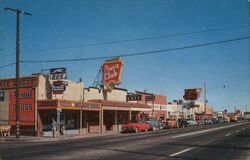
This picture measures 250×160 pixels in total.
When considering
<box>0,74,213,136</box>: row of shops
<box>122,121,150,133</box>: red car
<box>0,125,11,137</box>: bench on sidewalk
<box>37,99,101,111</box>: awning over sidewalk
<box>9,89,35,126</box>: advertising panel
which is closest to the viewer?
<box>0,125,11,137</box>: bench on sidewalk

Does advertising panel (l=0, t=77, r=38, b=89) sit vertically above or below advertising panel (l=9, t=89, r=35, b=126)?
above

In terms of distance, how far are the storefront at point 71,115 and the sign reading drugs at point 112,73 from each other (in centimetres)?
521

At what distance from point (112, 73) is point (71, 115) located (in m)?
10.6

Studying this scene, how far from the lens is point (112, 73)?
161 feet

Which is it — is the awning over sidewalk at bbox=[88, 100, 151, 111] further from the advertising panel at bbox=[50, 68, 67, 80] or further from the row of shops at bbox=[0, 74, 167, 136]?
the advertising panel at bbox=[50, 68, 67, 80]

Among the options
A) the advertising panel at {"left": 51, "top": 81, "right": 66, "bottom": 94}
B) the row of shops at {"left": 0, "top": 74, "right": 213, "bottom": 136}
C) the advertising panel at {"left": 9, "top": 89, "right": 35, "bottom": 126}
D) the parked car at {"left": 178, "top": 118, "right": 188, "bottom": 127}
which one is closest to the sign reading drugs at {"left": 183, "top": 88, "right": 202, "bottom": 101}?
the parked car at {"left": 178, "top": 118, "right": 188, "bottom": 127}

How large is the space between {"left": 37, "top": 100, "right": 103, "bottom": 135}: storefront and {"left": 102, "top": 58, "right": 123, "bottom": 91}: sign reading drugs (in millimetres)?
5213

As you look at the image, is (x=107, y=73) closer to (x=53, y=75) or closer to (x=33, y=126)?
(x=53, y=75)

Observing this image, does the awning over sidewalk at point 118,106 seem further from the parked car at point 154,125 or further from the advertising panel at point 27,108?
the advertising panel at point 27,108

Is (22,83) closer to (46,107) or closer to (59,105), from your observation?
(46,107)

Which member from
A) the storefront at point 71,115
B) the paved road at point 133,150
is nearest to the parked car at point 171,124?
the storefront at point 71,115

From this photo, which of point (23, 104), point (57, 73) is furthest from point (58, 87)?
point (23, 104)

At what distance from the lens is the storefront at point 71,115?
116 ft

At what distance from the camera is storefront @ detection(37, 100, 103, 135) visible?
3525 cm
